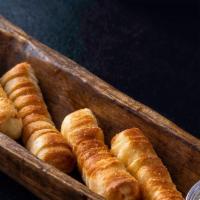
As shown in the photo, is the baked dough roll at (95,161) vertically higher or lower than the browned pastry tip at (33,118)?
higher

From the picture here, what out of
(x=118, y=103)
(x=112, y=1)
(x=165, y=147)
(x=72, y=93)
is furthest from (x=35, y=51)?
(x=112, y=1)

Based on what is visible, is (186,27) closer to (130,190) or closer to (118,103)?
(118,103)

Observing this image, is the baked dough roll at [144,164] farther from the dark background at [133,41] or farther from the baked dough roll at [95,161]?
the dark background at [133,41]

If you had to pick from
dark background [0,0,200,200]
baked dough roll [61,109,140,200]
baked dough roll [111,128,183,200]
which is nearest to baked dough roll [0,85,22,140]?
baked dough roll [61,109,140,200]

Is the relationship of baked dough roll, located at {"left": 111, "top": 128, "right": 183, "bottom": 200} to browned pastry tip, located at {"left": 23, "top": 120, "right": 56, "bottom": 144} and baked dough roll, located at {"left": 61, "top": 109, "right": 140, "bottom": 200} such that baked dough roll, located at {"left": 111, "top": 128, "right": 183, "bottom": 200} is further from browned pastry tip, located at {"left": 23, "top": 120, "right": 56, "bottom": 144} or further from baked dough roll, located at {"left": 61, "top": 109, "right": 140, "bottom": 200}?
browned pastry tip, located at {"left": 23, "top": 120, "right": 56, "bottom": 144}

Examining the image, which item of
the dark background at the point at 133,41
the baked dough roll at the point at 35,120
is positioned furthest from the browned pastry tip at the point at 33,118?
the dark background at the point at 133,41

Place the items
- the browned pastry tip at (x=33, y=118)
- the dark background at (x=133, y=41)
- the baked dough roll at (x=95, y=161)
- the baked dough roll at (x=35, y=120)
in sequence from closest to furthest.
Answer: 1. the baked dough roll at (x=95, y=161)
2. the baked dough roll at (x=35, y=120)
3. the browned pastry tip at (x=33, y=118)
4. the dark background at (x=133, y=41)
